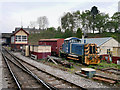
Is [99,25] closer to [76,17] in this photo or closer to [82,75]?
[76,17]

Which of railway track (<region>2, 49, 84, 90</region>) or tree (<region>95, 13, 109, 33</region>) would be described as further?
→ tree (<region>95, 13, 109, 33</region>)

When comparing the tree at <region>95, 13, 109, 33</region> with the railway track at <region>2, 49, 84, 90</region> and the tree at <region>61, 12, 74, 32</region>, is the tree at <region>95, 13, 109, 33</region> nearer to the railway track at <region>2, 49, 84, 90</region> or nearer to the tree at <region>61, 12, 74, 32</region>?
the tree at <region>61, 12, 74, 32</region>

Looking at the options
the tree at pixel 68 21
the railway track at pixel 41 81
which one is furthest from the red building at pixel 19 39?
the railway track at pixel 41 81

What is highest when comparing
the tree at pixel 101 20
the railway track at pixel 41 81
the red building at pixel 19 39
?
the tree at pixel 101 20

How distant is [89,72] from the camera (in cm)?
754

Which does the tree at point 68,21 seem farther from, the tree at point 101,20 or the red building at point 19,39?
the red building at point 19,39

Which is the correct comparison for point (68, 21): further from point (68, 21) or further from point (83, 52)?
point (83, 52)

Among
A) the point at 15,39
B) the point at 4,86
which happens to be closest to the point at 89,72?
the point at 4,86

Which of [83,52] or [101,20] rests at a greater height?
[101,20]

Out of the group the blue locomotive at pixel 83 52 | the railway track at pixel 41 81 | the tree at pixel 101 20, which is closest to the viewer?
the railway track at pixel 41 81

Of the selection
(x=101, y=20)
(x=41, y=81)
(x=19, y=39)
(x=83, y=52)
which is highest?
(x=101, y=20)

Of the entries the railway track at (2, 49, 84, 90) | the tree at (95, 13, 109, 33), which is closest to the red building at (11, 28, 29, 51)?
the railway track at (2, 49, 84, 90)

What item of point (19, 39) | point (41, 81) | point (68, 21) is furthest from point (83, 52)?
point (68, 21)

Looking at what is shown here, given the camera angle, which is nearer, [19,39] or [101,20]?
[19,39]
